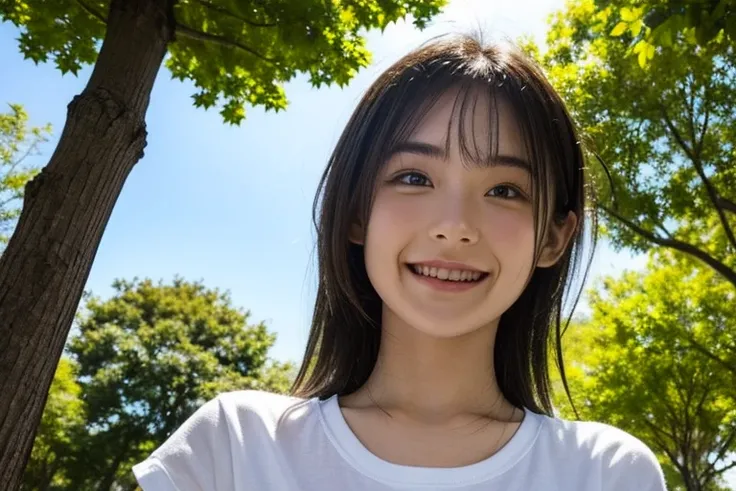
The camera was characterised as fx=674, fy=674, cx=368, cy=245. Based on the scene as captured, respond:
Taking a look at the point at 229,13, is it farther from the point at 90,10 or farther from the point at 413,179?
the point at 413,179

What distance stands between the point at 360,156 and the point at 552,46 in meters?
11.5

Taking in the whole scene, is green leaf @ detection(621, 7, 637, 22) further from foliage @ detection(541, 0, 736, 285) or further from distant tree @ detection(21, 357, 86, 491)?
distant tree @ detection(21, 357, 86, 491)

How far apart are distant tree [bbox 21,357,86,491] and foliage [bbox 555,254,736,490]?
14.7 metres

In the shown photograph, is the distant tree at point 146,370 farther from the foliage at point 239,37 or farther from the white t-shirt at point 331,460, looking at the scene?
the white t-shirt at point 331,460

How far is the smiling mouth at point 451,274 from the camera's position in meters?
1.46

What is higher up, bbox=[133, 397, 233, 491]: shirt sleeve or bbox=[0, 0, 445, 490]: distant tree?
bbox=[0, 0, 445, 490]: distant tree

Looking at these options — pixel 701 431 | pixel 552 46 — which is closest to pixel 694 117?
pixel 552 46

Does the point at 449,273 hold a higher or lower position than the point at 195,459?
higher

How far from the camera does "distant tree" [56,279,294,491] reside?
2203 cm

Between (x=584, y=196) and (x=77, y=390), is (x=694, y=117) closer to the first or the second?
(x=584, y=196)

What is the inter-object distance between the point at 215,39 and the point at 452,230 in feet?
14.5

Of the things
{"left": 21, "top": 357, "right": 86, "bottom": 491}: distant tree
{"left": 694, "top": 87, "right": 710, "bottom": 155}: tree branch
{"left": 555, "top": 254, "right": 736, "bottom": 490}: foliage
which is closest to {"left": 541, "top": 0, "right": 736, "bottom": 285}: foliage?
{"left": 694, "top": 87, "right": 710, "bottom": 155}: tree branch

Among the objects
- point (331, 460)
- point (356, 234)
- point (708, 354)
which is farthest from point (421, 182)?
point (708, 354)

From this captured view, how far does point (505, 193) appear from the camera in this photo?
1.53 meters
